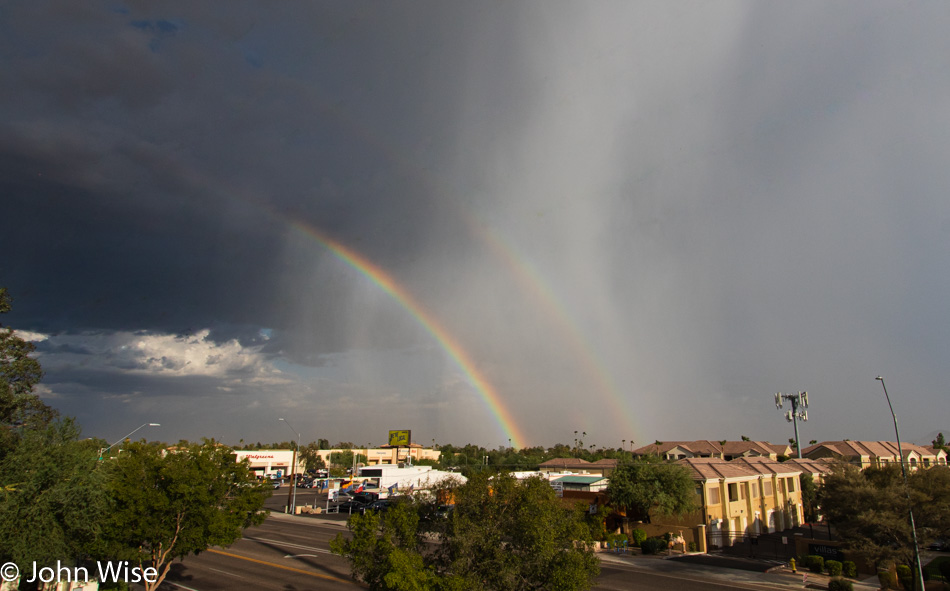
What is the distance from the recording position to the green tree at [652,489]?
153 ft

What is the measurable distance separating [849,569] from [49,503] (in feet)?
160

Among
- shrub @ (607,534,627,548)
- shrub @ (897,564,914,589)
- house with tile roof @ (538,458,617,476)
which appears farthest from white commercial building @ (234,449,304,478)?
shrub @ (897,564,914,589)

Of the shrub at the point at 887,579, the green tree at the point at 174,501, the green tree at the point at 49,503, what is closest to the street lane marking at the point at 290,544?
the green tree at the point at 174,501

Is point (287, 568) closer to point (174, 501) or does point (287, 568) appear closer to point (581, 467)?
point (174, 501)

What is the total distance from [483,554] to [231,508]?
14.9 m

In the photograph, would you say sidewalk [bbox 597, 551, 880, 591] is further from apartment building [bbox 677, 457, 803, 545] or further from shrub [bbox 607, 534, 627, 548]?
apartment building [bbox 677, 457, 803, 545]

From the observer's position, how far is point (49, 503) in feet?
65.1

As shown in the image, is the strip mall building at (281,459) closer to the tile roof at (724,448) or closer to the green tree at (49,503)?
the tile roof at (724,448)

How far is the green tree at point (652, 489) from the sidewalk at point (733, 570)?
13.5 ft

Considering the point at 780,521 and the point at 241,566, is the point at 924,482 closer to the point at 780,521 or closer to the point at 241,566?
the point at 780,521

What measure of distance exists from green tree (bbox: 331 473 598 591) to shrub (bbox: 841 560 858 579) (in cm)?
3568

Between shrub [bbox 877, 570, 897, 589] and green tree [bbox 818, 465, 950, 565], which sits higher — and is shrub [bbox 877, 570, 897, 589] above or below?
below

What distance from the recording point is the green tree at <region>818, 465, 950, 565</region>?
30.7 meters

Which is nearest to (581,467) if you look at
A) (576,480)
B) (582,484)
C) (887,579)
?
(576,480)
